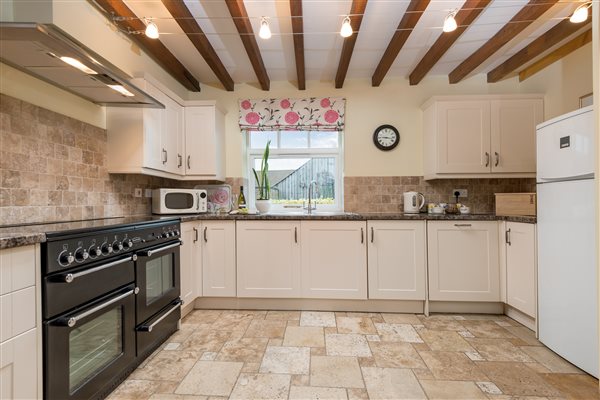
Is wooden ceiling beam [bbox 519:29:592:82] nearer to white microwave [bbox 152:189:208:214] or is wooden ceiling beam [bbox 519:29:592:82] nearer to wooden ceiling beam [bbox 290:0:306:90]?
wooden ceiling beam [bbox 290:0:306:90]

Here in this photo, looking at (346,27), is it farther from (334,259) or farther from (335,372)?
(335,372)

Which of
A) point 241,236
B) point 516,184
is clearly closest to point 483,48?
point 516,184

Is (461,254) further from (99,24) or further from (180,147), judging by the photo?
(99,24)

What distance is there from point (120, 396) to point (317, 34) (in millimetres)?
2899

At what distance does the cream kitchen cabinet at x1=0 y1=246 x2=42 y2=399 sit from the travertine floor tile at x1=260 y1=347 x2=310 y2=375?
3.67ft

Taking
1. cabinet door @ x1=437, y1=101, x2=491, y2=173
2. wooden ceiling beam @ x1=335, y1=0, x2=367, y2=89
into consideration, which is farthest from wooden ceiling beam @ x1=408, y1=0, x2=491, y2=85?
wooden ceiling beam @ x1=335, y1=0, x2=367, y2=89

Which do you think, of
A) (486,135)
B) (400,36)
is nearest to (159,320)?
(400,36)

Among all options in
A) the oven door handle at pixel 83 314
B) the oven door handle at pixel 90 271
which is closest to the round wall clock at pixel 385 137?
the oven door handle at pixel 90 271

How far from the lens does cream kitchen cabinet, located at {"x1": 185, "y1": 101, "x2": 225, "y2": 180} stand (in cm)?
312

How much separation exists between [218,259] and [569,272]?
267cm

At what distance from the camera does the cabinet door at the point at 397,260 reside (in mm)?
2687

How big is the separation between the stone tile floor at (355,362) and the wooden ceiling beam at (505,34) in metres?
2.41

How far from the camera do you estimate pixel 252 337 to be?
226 cm

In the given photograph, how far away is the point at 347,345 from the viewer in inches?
83.9
